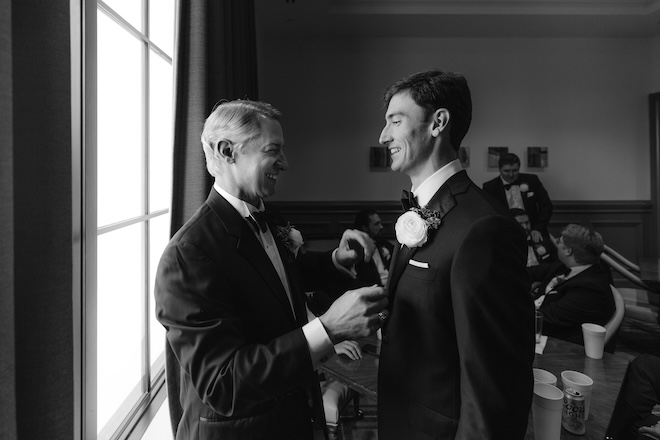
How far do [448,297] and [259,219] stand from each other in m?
0.60

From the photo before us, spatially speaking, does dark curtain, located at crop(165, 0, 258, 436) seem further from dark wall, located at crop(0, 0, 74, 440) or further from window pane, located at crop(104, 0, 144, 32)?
dark wall, located at crop(0, 0, 74, 440)

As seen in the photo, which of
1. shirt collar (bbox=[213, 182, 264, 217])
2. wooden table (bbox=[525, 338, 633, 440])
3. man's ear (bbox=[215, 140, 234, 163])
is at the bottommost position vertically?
wooden table (bbox=[525, 338, 633, 440])

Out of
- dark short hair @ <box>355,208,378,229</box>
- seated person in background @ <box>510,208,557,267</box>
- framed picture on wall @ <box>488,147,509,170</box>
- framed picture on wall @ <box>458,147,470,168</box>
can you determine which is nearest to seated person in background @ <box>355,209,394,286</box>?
dark short hair @ <box>355,208,378,229</box>

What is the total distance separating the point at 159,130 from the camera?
221 cm

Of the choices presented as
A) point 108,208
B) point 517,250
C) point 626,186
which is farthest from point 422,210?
point 626,186

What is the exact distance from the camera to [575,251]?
8.88 feet

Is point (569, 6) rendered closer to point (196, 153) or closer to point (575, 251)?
point (575, 251)

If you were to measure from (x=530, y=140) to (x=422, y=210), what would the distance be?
234 inches

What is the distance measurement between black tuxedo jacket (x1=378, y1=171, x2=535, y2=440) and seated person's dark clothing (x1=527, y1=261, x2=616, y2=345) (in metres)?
1.71

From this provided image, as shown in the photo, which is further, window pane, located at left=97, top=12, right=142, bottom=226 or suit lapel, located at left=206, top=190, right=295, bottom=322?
window pane, located at left=97, top=12, right=142, bottom=226

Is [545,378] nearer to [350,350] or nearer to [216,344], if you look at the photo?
[350,350]

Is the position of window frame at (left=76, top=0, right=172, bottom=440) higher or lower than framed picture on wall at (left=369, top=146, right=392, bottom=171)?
lower

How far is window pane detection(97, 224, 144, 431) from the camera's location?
1569 millimetres

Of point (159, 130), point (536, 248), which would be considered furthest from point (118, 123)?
point (536, 248)
